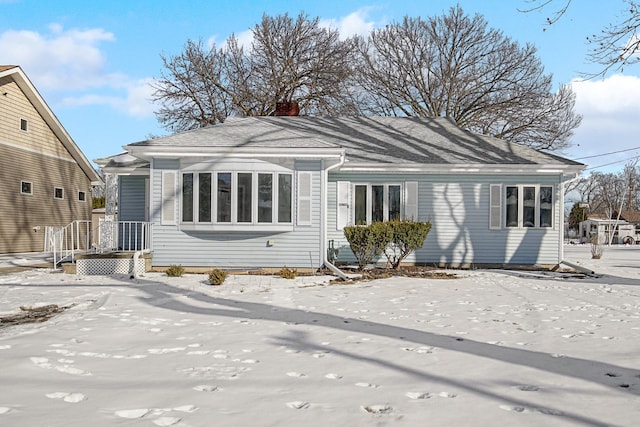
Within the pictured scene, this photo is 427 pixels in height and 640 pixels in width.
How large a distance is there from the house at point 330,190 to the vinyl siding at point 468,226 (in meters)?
0.03

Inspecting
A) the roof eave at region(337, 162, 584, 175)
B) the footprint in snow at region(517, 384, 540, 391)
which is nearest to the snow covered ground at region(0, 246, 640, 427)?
the footprint in snow at region(517, 384, 540, 391)

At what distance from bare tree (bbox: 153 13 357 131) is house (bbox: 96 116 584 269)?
10.7m

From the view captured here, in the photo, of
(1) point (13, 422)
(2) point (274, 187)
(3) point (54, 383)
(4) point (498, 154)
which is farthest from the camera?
(4) point (498, 154)

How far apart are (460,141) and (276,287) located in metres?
9.21

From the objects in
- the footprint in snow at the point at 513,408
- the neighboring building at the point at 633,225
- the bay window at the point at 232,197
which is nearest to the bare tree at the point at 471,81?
the bay window at the point at 232,197

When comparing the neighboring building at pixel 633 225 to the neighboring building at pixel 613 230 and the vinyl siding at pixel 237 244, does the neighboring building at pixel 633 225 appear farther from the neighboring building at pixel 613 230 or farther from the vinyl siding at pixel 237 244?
the vinyl siding at pixel 237 244

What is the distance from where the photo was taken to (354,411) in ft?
11.1

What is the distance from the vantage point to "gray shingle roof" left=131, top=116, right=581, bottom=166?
12930 mm

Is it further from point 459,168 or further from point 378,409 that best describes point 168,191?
point 378,409

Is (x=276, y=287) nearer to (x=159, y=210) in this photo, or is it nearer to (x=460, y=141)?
(x=159, y=210)

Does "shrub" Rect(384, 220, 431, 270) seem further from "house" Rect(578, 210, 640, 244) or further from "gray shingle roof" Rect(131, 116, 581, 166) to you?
"house" Rect(578, 210, 640, 244)

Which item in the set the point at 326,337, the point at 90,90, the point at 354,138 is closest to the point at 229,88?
the point at 90,90

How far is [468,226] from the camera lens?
577 inches

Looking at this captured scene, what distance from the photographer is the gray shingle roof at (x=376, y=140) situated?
12930 mm
